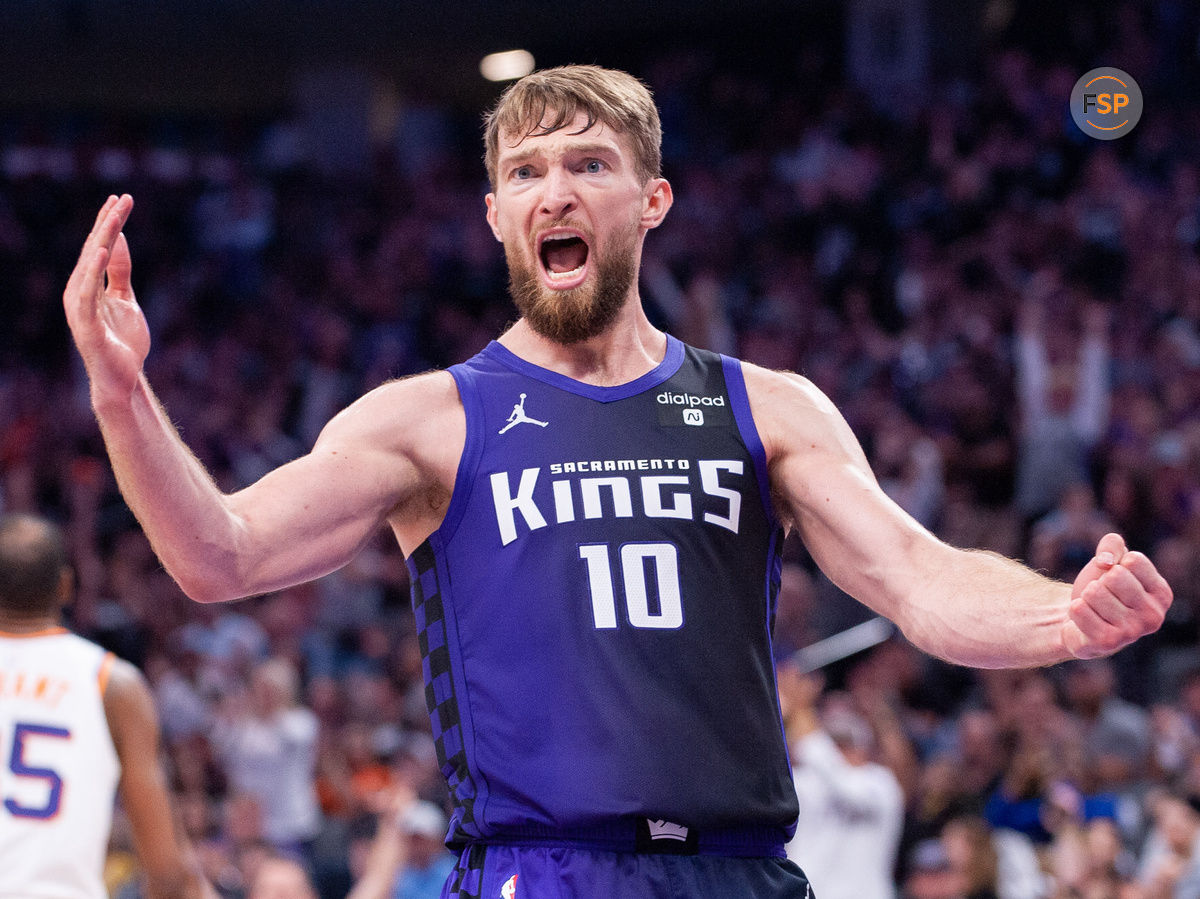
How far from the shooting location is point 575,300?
3.48m

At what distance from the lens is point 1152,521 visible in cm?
1073

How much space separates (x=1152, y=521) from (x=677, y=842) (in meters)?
8.50

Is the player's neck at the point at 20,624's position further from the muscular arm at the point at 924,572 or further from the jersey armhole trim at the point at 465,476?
the muscular arm at the point at 924,572

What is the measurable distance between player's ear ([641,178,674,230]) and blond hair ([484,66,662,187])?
3cm

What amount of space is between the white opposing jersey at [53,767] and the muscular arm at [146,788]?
43mm

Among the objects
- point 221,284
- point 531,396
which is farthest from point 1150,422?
point 221,284

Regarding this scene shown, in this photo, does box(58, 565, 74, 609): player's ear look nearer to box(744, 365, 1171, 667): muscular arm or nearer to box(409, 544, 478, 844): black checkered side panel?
box(409, 544, 478, 844): black checkered side panel

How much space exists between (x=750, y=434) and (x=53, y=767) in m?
2.75

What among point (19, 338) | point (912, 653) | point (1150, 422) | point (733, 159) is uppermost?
point (733, 159)

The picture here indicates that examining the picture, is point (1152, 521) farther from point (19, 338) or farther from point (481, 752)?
point (19, 338)

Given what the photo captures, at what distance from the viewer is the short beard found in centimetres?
348

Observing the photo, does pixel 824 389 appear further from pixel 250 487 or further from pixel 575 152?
pixel 250 487

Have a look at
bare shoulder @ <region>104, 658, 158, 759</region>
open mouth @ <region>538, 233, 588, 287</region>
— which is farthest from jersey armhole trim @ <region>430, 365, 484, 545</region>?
bare shoulder @ <region>104, 658, 158, 759</region>

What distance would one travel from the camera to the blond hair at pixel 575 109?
137 inches
